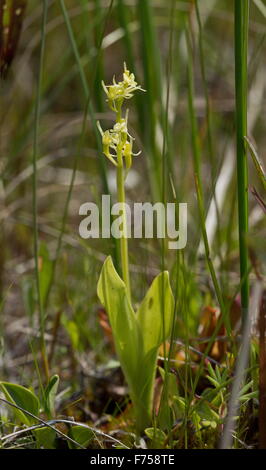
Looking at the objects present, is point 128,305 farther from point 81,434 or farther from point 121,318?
point 81,434

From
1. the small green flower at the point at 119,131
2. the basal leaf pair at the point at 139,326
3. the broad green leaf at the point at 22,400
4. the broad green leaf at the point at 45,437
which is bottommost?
the broad green leaf at the point at 45,437

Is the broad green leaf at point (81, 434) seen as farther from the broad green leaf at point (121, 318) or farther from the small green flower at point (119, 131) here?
the small green flower at point (119, 131)

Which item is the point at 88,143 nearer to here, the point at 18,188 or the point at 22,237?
the point at 18,188

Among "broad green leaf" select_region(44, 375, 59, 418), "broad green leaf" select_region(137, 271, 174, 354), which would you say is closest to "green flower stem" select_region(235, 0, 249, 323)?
"broad green leaf" select_region(137, 271, 174, 354)

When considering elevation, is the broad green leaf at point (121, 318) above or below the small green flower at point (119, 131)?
below

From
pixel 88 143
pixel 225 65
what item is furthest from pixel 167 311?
pixel 225 65

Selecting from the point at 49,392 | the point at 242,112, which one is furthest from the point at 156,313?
the point at 242,112

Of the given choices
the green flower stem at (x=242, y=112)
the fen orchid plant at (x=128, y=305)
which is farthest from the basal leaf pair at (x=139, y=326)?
the green flower stem at (x=242, y=112)
